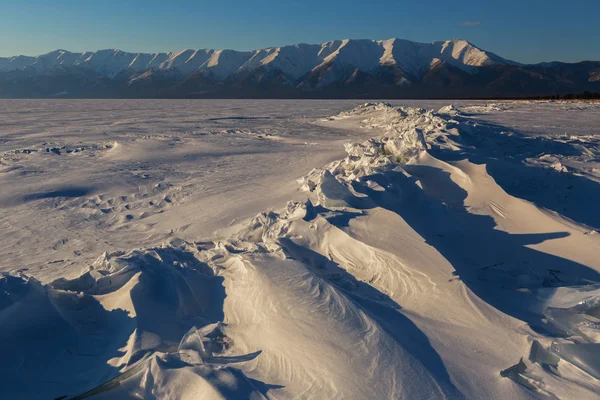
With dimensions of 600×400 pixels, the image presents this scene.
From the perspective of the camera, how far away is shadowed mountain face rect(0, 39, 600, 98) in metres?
38.5

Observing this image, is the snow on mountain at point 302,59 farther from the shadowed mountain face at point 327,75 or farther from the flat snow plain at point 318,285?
the flat snow plain at point 318,285

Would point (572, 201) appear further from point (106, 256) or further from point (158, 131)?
point (158, 131)

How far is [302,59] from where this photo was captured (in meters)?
53.0

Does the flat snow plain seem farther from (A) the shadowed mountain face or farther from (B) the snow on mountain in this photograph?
(B) the snow on mountain

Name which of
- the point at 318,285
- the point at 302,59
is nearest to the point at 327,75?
the point at 302,59

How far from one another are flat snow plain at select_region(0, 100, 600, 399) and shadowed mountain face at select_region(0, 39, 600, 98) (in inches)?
1293

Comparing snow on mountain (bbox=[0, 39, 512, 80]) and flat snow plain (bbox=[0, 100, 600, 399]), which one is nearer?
flat snow plain (bbox=[0, 100, 600, 399])

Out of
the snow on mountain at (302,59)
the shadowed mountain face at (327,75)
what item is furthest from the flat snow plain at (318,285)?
the snow on mountain at (302,59)

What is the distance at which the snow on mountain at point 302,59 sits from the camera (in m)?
48.3

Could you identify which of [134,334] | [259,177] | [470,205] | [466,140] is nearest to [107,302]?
[134,334]

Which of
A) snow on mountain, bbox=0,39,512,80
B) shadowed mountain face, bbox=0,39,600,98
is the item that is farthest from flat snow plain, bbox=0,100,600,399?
snow on mountain, bbox=0,39,512,80

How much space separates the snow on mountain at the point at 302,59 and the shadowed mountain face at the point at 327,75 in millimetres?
121

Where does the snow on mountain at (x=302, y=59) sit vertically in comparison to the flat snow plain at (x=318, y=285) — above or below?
above

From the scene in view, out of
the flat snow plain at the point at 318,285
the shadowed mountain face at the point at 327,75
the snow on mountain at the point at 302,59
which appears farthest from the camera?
the snow on mountain at the point at 302,59
